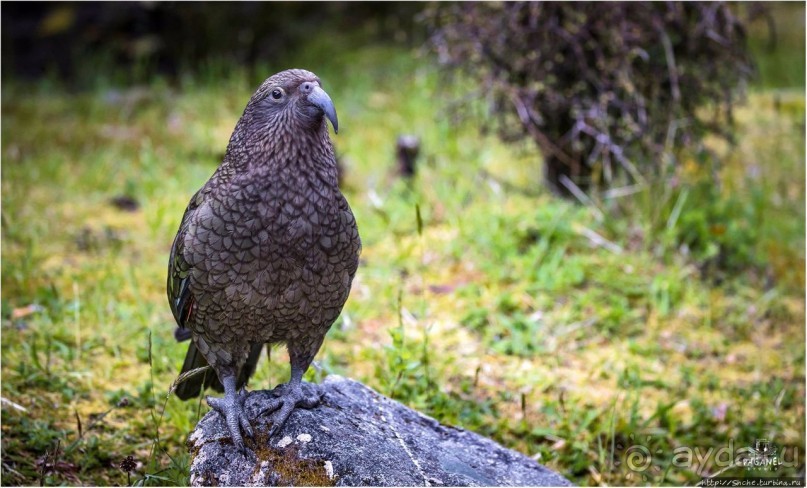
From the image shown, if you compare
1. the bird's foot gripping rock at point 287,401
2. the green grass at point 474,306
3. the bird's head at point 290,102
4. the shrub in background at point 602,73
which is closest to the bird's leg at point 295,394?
the bird's foot gripping rock at point 287,401

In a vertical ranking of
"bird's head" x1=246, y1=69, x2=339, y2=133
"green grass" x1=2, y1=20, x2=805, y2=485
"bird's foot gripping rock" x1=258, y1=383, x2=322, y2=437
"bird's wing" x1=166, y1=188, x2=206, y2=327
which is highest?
"bird's head" x1=246, y1=69, x2=339, y2=133

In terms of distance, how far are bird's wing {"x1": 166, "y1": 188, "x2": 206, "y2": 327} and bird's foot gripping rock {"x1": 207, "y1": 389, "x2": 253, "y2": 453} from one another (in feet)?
1.07

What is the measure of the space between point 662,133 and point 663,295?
51.0 inches

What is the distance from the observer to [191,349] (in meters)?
3.19

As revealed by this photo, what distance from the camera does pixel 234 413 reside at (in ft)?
Result: 9.04

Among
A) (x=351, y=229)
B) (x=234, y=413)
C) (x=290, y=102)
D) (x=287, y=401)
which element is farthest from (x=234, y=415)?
(x=290, y=102)

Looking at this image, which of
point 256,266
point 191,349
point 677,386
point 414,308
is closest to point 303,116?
point 256,266

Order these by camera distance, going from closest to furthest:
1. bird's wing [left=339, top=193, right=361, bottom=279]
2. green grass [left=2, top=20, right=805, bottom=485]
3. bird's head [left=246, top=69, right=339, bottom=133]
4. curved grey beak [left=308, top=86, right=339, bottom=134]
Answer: curved grey beak [left=308, top=86, right=339, bottom=134] < bird's head [left=246, top=69, right=339, bottom=133] < bird's wing [left=339, top=193, right=361, bottom=279] < green grass [left=2, top=20, right=805, bottom=485]

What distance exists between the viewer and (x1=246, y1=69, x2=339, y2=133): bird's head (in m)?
2.63

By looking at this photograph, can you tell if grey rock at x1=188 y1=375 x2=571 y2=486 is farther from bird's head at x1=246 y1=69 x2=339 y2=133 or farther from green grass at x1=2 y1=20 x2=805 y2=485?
bird's head at x1=246 y1=69 x2=339 y2=133

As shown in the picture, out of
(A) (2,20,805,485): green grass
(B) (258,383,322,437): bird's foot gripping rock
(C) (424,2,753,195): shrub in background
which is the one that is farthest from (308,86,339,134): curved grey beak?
(C) (424,2,753,195): shrub in background

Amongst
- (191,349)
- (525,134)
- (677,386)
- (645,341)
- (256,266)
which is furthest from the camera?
(525,134)

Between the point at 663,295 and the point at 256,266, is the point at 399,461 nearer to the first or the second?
the point at 256,266

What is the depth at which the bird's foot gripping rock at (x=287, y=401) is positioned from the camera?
277cm
